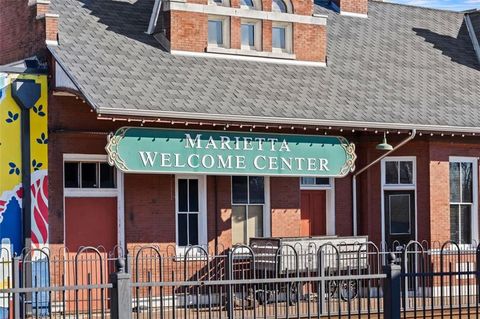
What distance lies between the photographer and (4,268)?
22.4 m

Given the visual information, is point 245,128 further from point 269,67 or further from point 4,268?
point 4,268

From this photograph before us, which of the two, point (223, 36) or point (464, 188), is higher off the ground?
point (223, 36)

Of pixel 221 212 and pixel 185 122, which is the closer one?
pixel 185 122

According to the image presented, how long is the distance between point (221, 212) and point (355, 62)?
603cm

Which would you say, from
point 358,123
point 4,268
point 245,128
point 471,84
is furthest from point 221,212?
point 471,84

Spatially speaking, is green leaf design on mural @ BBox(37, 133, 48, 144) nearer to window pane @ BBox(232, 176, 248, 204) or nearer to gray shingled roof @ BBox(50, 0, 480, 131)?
gray shingled roof @ BBox(50, 0, 480, 131)

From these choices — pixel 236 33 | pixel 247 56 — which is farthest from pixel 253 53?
pixel 236 33

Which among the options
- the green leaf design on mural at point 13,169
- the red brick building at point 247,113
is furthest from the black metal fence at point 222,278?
the green leaf design on mural at point 13,169

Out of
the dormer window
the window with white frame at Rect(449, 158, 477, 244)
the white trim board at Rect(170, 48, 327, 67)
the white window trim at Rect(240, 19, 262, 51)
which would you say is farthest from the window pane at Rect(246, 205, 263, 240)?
the window with white frame at Rect(449, 158, 477, 244)

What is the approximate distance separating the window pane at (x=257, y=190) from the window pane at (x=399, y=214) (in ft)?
11.6

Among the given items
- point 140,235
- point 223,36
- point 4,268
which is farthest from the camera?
point 223,36

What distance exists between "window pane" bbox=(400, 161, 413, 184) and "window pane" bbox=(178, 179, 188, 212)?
5788 mm

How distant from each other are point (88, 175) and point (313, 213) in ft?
20.6

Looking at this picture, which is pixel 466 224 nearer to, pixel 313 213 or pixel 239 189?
pixel 313 213
